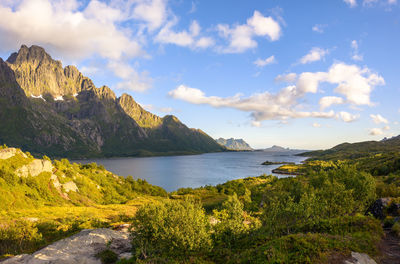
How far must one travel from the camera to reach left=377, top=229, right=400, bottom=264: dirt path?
20062mm

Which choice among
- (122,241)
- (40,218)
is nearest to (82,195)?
(40,218)

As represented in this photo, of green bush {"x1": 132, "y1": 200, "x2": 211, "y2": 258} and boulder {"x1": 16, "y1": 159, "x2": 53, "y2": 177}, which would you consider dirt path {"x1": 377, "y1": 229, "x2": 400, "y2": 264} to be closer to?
green bush {"x1": 132, "y1": 200, "x2": 211, "y2": 258}

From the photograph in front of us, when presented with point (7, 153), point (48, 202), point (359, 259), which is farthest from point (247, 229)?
point (7, 153)

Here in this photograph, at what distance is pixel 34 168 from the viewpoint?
269 ft

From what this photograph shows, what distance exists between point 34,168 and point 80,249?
218ft

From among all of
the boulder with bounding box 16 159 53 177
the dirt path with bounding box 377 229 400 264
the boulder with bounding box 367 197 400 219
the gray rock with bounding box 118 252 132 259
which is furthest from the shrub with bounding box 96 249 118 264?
the boulder with bounding box 16 159 53 177

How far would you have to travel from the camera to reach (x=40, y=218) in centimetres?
5331

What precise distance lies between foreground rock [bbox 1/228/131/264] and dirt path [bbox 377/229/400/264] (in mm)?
32831

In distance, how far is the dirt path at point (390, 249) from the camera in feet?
65.8

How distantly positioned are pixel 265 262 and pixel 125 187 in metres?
120

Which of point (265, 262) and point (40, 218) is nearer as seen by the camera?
point (265, 262)

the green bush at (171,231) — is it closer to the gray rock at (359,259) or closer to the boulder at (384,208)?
the gray rock at (359,259)

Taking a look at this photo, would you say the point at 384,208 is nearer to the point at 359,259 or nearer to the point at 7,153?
the point at 359,259

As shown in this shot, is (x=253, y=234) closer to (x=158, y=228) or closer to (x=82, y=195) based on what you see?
(x=158, y=228)
